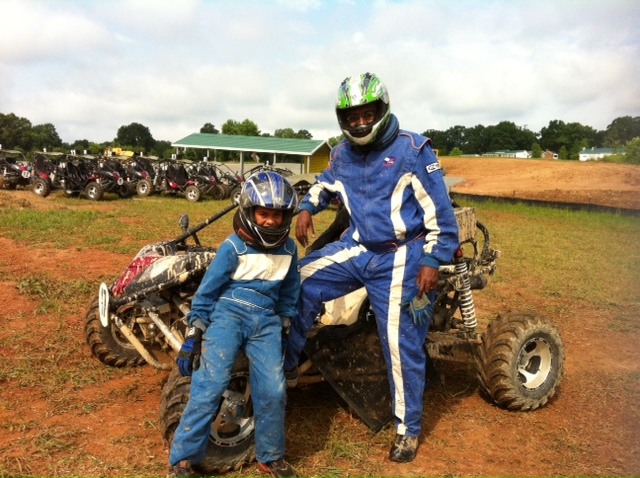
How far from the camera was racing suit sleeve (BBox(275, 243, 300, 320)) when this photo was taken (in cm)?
329

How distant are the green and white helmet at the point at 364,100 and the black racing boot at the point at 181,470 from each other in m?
2.10

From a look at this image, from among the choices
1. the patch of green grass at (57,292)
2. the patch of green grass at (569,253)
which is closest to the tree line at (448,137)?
the patch of green grass at (569,253)

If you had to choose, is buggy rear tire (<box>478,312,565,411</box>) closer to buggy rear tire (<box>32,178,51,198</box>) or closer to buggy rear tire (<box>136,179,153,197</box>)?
buggy rear tire (<box>136,179,153,197</box>)

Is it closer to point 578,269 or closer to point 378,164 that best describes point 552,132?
point 578,269

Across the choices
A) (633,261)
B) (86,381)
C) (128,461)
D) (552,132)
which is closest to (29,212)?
(86,381)

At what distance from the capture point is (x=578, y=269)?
9578mm

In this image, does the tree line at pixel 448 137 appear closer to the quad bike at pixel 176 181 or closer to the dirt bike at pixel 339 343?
the quad bike at pixel 176 181

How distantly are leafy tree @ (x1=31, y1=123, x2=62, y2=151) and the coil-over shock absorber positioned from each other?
70040mm

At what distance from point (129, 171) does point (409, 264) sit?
18.8 meters

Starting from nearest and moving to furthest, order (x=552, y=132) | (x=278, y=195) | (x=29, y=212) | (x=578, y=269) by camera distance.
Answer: (x=278, y=195) → (x=578, y=269) → (x=29, y=212) → (x=552, y=132)

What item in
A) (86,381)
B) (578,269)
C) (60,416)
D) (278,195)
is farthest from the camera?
(578,269)

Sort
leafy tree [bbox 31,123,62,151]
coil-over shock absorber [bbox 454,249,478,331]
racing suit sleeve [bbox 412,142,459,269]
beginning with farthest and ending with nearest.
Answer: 1. leafy tree [bbox 31,123,62,151]
2. coil-over shock absorber [bbox 454,249,478,331]
3. racing suit sleeve [bbox 412,142,459,269]

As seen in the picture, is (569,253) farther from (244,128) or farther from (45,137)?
(45,137)

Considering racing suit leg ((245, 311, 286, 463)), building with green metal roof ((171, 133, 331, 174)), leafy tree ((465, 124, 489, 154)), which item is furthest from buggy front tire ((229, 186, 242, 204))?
leafy tree ((465, 124, 489, 154))
